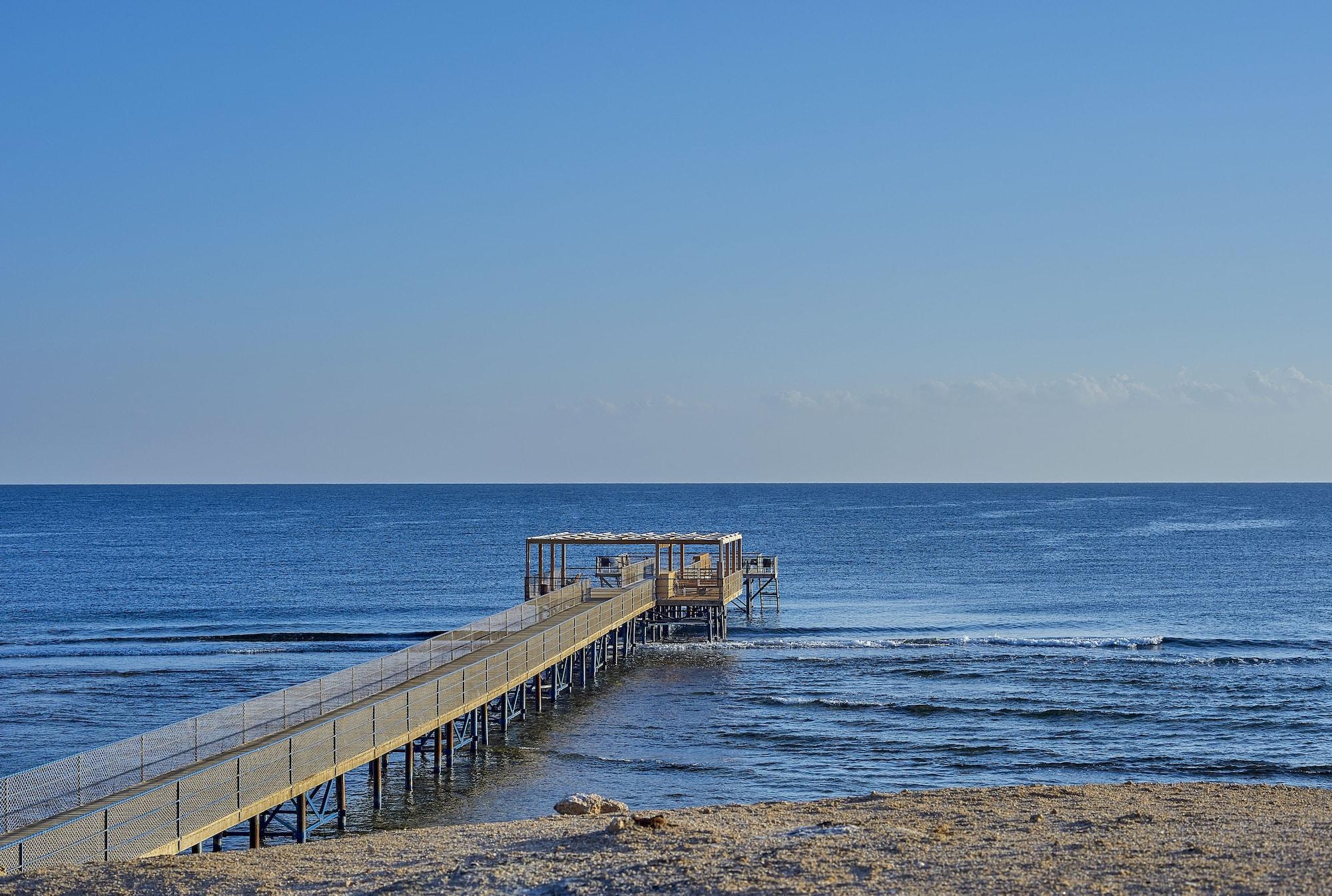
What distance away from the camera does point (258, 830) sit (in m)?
19.7

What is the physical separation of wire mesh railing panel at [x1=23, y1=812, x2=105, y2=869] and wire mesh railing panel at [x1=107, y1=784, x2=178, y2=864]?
137mm

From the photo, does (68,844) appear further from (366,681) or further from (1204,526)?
(1204,526)

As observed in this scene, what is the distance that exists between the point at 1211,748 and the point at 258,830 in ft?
65.1

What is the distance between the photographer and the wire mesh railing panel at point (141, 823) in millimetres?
16562

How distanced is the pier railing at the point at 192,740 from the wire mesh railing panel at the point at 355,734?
1.37 meters

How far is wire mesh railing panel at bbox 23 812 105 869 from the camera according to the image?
15914 millimetres

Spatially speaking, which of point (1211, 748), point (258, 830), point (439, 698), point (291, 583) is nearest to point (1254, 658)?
point (1211, 748)

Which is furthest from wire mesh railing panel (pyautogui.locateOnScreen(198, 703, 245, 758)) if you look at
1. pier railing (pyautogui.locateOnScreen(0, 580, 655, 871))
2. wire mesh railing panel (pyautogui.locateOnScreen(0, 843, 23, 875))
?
wire mesh railing panel (pyautogui.locateOnScreen(0, 843, 23, 875))

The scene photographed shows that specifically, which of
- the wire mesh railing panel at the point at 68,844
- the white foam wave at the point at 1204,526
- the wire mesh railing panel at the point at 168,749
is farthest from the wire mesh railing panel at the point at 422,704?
the white foam wave at the point at 1204,526

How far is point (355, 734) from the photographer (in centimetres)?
2220

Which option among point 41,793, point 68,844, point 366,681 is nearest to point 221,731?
point 41,793

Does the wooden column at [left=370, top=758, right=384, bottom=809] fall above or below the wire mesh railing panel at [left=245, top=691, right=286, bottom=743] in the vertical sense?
below

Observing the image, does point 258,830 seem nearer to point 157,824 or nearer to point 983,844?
point 157,824

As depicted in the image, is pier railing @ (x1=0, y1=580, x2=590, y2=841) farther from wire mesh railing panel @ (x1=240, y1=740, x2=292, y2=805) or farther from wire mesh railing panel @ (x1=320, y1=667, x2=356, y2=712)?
wire mesh railing panel @ (x1=240, y1=740, x2=292, y2=805)
